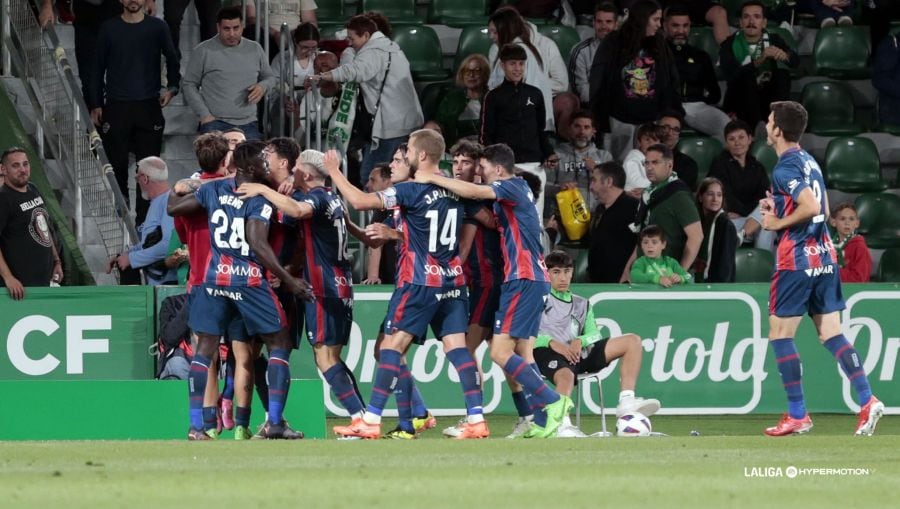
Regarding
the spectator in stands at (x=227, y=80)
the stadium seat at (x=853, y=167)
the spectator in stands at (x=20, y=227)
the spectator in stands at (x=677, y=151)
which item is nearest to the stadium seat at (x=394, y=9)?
the spectator in stands at (x=227, y=80)

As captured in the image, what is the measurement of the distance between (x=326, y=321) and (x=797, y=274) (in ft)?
10.6

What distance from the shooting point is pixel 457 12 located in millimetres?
18750

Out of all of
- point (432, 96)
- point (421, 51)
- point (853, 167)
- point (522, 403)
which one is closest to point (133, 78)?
point (432, 96)

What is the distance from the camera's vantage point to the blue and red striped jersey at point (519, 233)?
36.5 feet

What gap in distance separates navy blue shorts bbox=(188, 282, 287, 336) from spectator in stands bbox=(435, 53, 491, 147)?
228 inches

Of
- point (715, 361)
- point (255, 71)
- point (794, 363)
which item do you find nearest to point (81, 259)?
point (255, 71)

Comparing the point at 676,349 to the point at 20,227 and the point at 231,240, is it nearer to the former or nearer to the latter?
the point at 231,240

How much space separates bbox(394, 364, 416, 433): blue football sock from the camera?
11.2m

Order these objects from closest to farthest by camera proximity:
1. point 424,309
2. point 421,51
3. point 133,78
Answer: point 424,309
point 133,78
point 421,51

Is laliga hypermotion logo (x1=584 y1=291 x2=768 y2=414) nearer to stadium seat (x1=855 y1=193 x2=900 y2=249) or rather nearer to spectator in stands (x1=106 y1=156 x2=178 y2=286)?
stadium seat (x1=855 y1=193 x2=900 y2=249)

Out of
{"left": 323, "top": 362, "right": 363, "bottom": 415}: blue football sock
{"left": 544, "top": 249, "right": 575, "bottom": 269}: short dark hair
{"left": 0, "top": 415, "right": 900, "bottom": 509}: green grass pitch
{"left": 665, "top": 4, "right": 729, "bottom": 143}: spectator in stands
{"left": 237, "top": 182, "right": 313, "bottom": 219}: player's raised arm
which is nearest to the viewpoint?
{"left": 0, "top": 415, "right": 900, "bottom": 509}: green grass pitch

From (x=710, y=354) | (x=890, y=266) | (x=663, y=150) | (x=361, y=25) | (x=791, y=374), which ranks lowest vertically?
(x=710, y=354)

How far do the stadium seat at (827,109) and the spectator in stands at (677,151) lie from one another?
2.72 m

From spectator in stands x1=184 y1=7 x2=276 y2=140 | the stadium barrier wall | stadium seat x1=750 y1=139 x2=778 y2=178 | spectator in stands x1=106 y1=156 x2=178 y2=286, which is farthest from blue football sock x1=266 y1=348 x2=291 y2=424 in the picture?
stadium seat x1=750 y1=139 x2=778 y2=178
